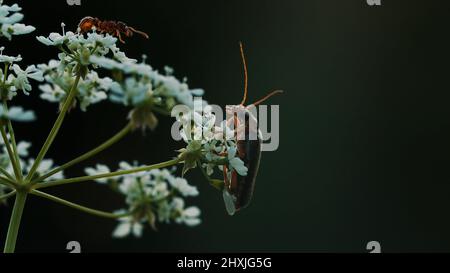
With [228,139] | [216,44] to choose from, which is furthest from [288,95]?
[228,139]

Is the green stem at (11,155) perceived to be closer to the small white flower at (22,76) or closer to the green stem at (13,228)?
the green stem at (13,228)

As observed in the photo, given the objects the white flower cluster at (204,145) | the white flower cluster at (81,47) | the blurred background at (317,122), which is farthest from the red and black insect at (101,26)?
the blurred background at (317,122)

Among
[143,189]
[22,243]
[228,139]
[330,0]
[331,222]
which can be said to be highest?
[330,0]

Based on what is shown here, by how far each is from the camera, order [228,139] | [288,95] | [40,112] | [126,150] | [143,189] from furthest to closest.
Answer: [288,95] → [126,150] → [40,112] → [228,139] → [143,189]

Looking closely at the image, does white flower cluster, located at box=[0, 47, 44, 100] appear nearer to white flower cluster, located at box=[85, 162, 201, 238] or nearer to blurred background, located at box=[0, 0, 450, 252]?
white flower cluster, located at box=[85, 162, 201, 238]

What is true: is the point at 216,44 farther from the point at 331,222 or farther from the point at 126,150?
the point at 331,222

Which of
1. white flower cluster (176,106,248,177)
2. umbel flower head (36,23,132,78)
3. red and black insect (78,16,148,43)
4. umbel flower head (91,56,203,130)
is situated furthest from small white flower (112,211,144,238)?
red and black insect (78,16,148,43)

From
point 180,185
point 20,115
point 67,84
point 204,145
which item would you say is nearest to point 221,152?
point 204,145
